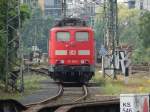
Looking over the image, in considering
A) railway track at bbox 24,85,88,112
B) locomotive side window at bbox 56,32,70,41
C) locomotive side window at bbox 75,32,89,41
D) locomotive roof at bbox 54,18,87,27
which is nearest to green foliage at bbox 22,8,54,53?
locomotive roof at bbox 54,18,87,27

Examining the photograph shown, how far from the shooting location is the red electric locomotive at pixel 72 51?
3569 centimetres

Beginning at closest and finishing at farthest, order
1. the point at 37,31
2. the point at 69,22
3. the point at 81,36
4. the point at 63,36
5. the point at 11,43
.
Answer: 1. the point at 11,43
2. the point at 81,36
3. the point at 63,36
4. the point at 69,22
5. the point at 37,31

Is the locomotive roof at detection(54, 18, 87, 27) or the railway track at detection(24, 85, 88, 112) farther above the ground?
the locomotive roof at detection(54, 18, 87, 27)

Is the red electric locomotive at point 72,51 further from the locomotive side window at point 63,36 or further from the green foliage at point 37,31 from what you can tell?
the green foliage at point 37,31

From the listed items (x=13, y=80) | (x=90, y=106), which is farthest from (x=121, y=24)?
(x=90, y=106)

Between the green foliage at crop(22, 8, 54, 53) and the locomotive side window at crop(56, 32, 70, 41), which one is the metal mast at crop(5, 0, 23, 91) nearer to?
the locomotive side window at crop(56, 32, 70, 41)

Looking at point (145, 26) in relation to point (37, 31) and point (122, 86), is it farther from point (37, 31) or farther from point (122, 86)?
point (37, 31)

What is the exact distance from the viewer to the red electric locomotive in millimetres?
35688

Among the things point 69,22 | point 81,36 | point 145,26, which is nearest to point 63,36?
point 81,36

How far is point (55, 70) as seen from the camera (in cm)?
3578

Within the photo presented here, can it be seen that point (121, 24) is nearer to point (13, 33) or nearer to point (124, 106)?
point (13, 33)

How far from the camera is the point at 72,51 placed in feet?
117

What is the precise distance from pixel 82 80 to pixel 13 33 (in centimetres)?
597

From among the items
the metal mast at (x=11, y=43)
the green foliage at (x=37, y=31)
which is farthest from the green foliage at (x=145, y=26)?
the metal mast at (x=11, y=43)
